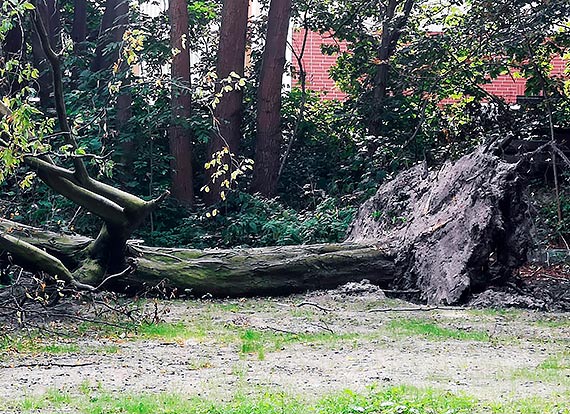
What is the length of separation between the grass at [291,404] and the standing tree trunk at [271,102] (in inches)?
446

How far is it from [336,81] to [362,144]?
2.77 meters

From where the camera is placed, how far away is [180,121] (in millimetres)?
15766

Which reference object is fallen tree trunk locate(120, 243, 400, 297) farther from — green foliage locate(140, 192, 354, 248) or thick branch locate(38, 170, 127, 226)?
green foliage locate(140, 192, 354, 248)

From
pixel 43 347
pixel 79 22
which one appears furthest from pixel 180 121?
pixel 43 347

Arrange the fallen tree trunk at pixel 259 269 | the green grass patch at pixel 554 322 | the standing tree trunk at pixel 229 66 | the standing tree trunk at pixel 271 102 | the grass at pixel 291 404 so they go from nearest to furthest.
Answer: the grass at pixel 291 404
the green grass patch at pixel 554 322
the fallen tree trunk at pixel 259 269
the standing tree trunk at pixel 229 66
the standing tree trunk at pixel 271 102

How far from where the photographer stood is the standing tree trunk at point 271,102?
16406mm

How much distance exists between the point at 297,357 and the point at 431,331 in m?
1.69

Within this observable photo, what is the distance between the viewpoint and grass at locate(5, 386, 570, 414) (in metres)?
4.79

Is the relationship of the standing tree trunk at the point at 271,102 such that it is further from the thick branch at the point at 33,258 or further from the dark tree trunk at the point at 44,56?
the thick branch at the point at 33,258

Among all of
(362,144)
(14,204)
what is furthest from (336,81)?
(14,204)

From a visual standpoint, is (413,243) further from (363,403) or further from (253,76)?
(253,76)

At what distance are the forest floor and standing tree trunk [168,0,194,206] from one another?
6.54 meters

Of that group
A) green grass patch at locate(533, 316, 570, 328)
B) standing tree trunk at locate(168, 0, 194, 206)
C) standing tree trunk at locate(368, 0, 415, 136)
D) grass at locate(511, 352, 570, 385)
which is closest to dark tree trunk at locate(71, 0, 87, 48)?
standing tree trunk at locate(168, 0, 194, 206)

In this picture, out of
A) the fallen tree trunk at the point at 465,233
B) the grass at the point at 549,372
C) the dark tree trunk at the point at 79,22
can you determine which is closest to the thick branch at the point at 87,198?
the fallen tree trunk at the point at 465,233
